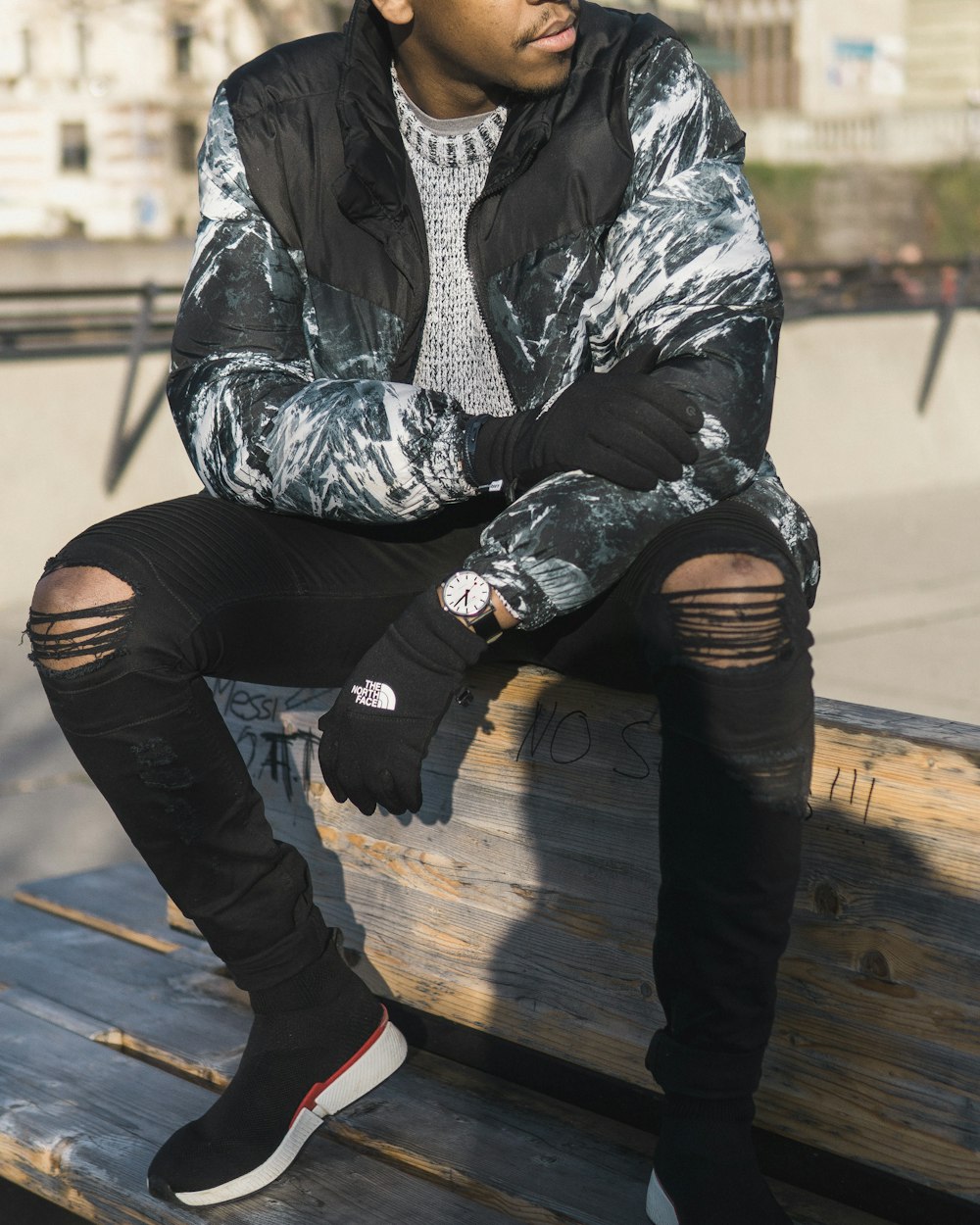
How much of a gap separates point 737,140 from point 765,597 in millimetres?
786

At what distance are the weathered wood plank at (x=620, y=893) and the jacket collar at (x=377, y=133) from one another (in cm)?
70

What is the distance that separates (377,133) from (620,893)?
1.14m

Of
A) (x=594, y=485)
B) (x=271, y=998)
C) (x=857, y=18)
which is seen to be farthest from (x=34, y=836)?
(x=857, y=18)

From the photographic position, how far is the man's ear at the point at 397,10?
7.20ft

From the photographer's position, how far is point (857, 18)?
6147 centimetres

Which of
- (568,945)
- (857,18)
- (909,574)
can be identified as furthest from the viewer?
(857,18)

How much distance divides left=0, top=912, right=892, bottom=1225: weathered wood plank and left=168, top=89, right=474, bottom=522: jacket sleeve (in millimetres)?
837

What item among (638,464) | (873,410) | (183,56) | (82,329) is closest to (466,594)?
(638,464)

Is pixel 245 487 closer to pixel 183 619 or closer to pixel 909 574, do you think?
pixel 183 619

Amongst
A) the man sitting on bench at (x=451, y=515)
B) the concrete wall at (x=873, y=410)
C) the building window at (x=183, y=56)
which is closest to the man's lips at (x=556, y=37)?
the man sitting on bench at (x=451, y=515)

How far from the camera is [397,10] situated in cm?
221

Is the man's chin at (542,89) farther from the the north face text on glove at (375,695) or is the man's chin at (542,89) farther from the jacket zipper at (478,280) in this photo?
the the north face text on glove at (375,695)

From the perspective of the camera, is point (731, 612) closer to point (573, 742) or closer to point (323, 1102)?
point (573, 742)

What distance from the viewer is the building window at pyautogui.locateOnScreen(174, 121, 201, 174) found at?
39094mm
